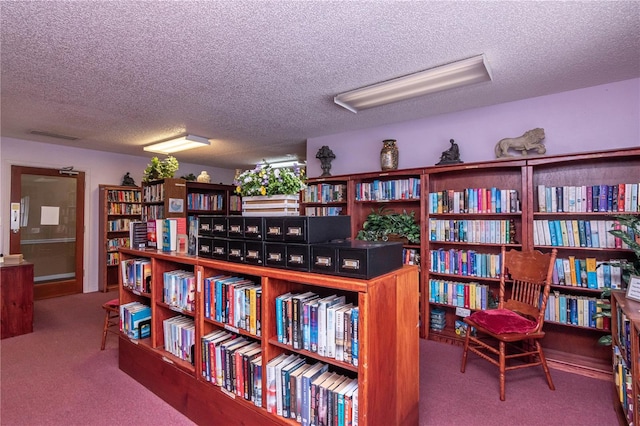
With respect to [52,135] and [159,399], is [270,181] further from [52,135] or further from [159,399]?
[52,135]

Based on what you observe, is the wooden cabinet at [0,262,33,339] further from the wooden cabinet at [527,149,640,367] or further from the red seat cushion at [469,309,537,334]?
the wooden cabinet at [527,149,640,367]

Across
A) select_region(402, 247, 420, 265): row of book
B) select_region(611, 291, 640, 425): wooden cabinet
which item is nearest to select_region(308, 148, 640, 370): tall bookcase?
select_region(402, 247, 420, 265): row of book

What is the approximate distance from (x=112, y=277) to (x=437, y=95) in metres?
6.15

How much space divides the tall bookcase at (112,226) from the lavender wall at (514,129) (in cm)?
414

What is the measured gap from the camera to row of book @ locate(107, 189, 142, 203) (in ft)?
19.0

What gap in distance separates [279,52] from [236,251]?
144cm

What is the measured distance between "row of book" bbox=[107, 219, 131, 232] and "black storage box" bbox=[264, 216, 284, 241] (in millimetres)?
5313

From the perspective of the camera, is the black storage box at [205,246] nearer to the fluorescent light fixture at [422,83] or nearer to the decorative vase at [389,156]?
the fluorescent light fixture at [422,83]

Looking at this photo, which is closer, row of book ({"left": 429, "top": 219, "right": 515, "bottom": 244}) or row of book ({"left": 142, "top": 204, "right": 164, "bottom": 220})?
row of book ({"left": 429, "top": 219, "right": 515, "bottom": 244})

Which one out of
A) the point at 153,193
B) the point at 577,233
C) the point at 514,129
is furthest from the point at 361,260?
the point at 153,193

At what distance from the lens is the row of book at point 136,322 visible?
258 cm

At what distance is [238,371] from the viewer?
1.85 meters

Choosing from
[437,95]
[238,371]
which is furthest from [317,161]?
[238,371]

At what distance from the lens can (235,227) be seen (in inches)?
77.7
